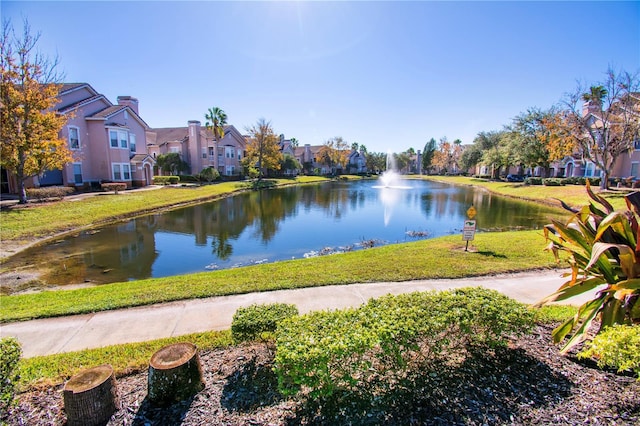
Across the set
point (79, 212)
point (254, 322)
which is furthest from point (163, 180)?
point (254, 322)

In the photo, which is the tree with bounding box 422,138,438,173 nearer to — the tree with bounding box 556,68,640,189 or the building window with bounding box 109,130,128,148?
the tree with bounding box 556,68,640,189

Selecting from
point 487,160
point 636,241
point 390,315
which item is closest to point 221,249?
point 390,315

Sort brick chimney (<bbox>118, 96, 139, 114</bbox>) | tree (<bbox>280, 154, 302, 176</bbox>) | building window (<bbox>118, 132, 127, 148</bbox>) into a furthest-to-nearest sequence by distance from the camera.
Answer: tree (<bbox>280, 154, 302, 176</bbox>) < brick chimney (<bbox>118, 96, 139, 114</bbox>) < building window (<bbox>118, 132, 127, 148</bbox>)

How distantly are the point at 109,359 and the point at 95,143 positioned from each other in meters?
33.7

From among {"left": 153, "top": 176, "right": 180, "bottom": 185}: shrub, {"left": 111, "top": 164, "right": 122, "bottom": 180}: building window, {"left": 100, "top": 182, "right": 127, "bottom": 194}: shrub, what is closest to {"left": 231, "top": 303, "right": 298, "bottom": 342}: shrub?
{"left": 100, "top": 182, "right": 127, "bottom": 194}: shrub

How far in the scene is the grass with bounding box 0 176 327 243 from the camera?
16.5 metres

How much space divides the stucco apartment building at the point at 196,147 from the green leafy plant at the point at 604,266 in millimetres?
50671

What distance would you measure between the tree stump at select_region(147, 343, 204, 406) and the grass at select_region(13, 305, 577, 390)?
110 cm

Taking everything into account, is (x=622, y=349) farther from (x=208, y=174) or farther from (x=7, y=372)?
(x=208, y=174)

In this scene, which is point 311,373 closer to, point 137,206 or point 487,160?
point 137,206

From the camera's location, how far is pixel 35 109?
20047 mm

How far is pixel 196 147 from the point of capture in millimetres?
49781

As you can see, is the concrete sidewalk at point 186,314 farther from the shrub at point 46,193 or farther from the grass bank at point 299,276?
the shrub at point 46,193

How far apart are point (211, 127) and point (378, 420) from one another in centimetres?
5123
